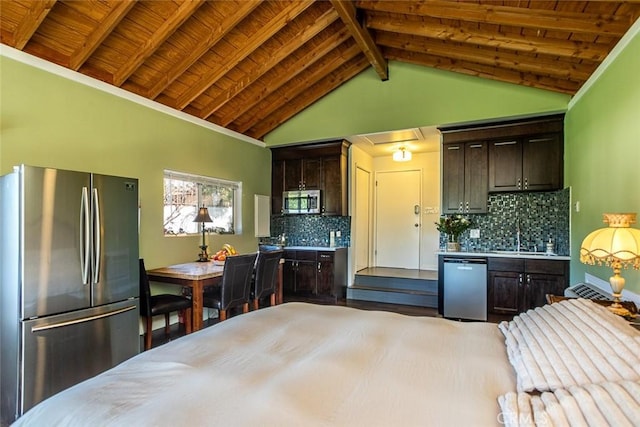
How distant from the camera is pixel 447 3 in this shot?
10.1 feet

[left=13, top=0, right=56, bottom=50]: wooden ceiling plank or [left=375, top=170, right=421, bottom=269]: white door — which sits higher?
[left=13, top=0, right=56, bottom=50]: wooden ceiling plank

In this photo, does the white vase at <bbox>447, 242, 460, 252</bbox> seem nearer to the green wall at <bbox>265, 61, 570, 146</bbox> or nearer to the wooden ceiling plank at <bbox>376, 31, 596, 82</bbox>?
the green wall at <bbox>265, 61, 570, 146</bbox>

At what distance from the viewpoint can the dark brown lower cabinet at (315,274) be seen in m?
5.25

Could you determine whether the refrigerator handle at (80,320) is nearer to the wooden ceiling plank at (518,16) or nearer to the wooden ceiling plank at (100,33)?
the wooden ceiling plank at (100,33)

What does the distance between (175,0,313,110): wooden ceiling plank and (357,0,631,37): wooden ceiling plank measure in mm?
915

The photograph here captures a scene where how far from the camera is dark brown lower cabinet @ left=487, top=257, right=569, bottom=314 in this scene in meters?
3.97

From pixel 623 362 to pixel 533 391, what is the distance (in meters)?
0.30

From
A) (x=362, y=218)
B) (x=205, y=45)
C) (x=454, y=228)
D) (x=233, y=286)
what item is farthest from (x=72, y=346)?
(x=362, y=218)

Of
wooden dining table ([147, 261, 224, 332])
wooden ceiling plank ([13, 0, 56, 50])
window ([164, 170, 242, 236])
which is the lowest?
wooden dining table ([147, 261, 224, 332])

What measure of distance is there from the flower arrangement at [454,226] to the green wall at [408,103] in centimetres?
140

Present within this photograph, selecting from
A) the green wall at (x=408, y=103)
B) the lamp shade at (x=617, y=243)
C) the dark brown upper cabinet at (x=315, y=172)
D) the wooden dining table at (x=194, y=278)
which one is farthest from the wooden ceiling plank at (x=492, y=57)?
the wooden dining table at (x=194, y=278)

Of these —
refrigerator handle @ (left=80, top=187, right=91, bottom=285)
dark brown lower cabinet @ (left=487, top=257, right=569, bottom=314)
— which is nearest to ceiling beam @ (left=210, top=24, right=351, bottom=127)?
refrigerator handle @ (left=80, top=187, right=91, bottom=285)

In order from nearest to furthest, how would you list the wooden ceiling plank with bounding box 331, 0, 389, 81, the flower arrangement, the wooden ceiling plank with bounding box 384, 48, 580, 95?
the wooden ceiling plank with bounding box 331, 0, 389, 81, the wooden ceiling plank with bounding box 384, 48, 580, 95, the flower arrangement

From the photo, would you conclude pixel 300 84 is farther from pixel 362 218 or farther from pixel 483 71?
pixel 362 218
